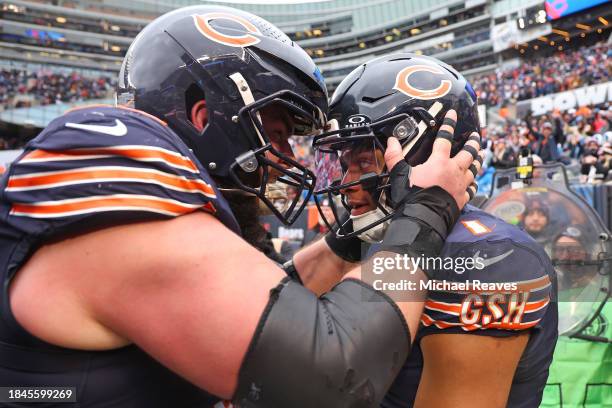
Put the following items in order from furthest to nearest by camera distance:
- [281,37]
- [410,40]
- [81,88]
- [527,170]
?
[410,40] → [81,88] → [527,170] → [281,37]

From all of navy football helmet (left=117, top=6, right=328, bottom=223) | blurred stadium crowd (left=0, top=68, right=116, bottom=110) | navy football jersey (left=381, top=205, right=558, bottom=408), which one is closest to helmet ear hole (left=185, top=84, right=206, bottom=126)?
navy football helmet (left=117, top=6, right=328, bottom=223)

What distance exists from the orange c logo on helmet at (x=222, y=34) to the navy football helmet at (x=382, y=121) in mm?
536

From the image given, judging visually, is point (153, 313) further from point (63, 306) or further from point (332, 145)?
point (332, 145)

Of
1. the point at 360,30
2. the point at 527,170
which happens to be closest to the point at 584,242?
the point at 527,170

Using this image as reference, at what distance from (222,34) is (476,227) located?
103 centimetres

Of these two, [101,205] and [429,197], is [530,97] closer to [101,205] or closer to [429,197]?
[429,197]

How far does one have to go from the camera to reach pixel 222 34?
155cm

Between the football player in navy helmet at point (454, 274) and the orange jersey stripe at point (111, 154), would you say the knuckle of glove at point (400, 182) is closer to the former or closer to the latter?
the football player in navy helmet at point (454, 274)

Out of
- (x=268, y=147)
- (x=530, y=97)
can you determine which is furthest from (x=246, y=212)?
(x=530, y=97)

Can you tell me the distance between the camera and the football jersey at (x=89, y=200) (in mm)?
941

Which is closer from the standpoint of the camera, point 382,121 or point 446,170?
point 446,170

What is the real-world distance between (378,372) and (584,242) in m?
2.86

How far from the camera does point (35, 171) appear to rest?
0.97m

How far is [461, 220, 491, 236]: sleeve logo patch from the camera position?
62.0 inches
